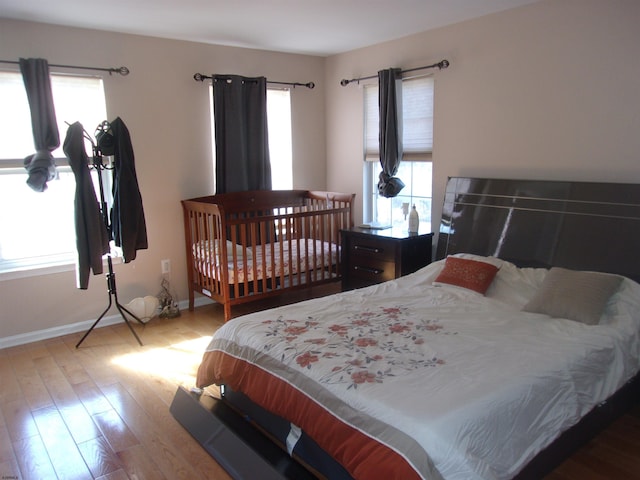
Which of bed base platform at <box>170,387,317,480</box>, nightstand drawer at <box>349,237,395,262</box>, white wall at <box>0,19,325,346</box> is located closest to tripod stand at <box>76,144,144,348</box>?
white wall at <box>0,19,325,346</box>

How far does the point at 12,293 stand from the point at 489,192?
3.51 m

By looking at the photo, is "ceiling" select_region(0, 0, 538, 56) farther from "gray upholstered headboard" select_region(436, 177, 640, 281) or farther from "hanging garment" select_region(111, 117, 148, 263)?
"gray upholstered headboard" select_region(436, 177, 640, 281)

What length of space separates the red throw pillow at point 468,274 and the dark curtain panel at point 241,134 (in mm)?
2013

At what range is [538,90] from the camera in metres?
3.38

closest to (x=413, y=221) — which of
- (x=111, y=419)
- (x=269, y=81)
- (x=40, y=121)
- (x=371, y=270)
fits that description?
(x=371, y=270)

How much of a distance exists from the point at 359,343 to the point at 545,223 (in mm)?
1706

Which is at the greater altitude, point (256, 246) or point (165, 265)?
point (256, 246)

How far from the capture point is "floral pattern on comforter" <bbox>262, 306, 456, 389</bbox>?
2.01 meters

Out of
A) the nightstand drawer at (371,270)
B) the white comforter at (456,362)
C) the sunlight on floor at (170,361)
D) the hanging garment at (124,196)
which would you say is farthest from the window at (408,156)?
the hanging garment at (124,196)

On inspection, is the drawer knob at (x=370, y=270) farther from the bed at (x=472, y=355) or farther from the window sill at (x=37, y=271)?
the window sill at (x=37, y=271)

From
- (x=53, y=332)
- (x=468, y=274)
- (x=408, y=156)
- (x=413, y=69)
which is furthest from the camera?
(x=408, y=156)

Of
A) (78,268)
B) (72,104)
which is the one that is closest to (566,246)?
(78,268)

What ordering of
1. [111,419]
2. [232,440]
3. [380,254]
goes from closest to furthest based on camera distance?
[232,440], [111,419], [380,254]

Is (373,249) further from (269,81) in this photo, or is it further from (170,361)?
(269,81)
